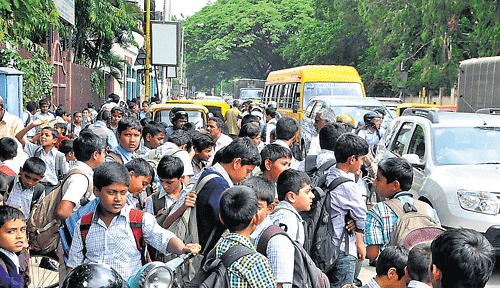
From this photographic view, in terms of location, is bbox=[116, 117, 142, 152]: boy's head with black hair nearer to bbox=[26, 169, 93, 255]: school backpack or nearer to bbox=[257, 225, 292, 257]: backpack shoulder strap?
bbox=[26, 169, 93, 255]: school backpack

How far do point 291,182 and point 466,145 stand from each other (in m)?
4.50

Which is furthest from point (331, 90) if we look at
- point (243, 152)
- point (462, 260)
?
point (462, 260)

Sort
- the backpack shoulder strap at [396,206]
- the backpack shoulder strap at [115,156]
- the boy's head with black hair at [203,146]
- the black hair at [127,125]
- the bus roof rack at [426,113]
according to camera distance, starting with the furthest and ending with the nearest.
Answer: the bus roof rack at [426,113] → the black hair at [127,125] → the boy's head with black hair at [203,146] → the backpack shoulder strap at [115,156] → the backpack shoulder strap at [396,206]

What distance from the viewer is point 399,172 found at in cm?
424

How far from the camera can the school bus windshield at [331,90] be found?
1827cm

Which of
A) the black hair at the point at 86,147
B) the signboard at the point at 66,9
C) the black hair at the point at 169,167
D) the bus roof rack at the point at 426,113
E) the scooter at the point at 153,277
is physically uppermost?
the signboard at the point at 66,9

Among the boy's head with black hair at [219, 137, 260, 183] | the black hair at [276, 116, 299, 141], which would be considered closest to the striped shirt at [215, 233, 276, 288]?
the boy's head with black hair at [219, 137, 260, 183]

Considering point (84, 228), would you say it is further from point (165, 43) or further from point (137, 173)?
point (165, 43)

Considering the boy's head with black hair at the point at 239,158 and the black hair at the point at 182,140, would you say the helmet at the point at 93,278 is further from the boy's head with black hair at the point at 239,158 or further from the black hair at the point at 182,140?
the black hair at the point at 182,140

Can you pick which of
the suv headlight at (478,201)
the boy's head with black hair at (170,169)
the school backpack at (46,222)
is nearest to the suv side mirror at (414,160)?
the suv headlight at (478,201)

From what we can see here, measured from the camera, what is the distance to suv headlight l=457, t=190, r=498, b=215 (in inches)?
263

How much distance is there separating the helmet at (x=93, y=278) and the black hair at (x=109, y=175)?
5.35 ft

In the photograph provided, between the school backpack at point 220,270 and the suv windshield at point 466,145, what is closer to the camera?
the school backpack at point 220,270

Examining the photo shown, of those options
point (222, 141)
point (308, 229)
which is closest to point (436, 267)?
point (308, 229)
